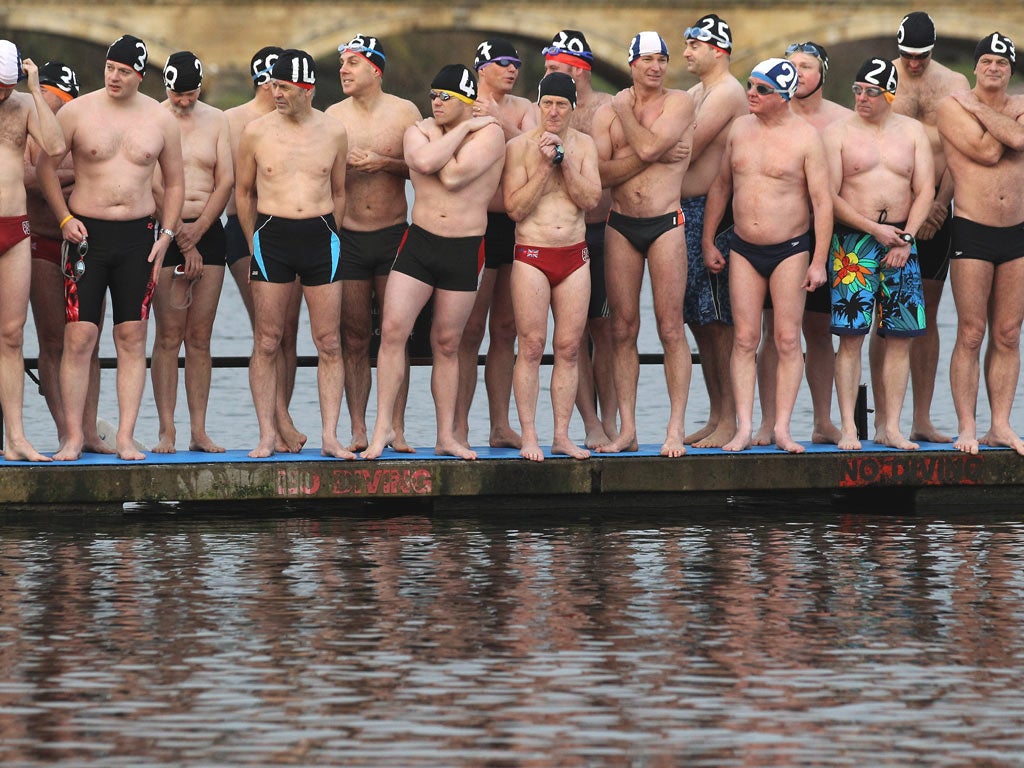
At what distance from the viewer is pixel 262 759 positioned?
721cm

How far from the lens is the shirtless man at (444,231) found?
1205cm

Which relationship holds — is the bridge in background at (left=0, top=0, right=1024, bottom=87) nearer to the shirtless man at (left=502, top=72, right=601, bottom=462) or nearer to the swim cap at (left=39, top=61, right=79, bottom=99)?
the swim cap at (left=39, top=61, right=79, bottom=99)

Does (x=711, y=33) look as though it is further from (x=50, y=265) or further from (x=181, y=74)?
(x=50, y=265)

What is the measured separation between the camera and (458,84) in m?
12.0

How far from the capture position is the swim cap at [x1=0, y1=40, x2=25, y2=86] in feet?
37.6

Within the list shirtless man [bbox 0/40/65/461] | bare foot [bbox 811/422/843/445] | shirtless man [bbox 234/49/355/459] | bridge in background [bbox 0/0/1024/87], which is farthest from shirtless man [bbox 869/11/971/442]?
bridge in background [bbox 0/0/1024/87]

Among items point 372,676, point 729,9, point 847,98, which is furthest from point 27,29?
point 372,676

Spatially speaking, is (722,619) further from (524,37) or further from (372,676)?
(524,37)

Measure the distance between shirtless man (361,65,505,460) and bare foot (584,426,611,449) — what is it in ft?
3.24

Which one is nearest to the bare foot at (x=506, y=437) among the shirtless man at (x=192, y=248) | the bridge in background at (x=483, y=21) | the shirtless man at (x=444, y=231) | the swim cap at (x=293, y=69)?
the shirtless man at (x=444, y=231)

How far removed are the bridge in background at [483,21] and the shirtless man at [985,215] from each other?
54.5 metres

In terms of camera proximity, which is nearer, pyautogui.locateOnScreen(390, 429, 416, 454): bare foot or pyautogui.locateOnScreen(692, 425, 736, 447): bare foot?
pyautogui.locateOnScreen(390, 429, 416, 454): bare foot

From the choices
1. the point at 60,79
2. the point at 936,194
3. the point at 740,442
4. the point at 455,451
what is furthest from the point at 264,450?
the point at 936,194

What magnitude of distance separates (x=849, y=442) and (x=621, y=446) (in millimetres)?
1211
